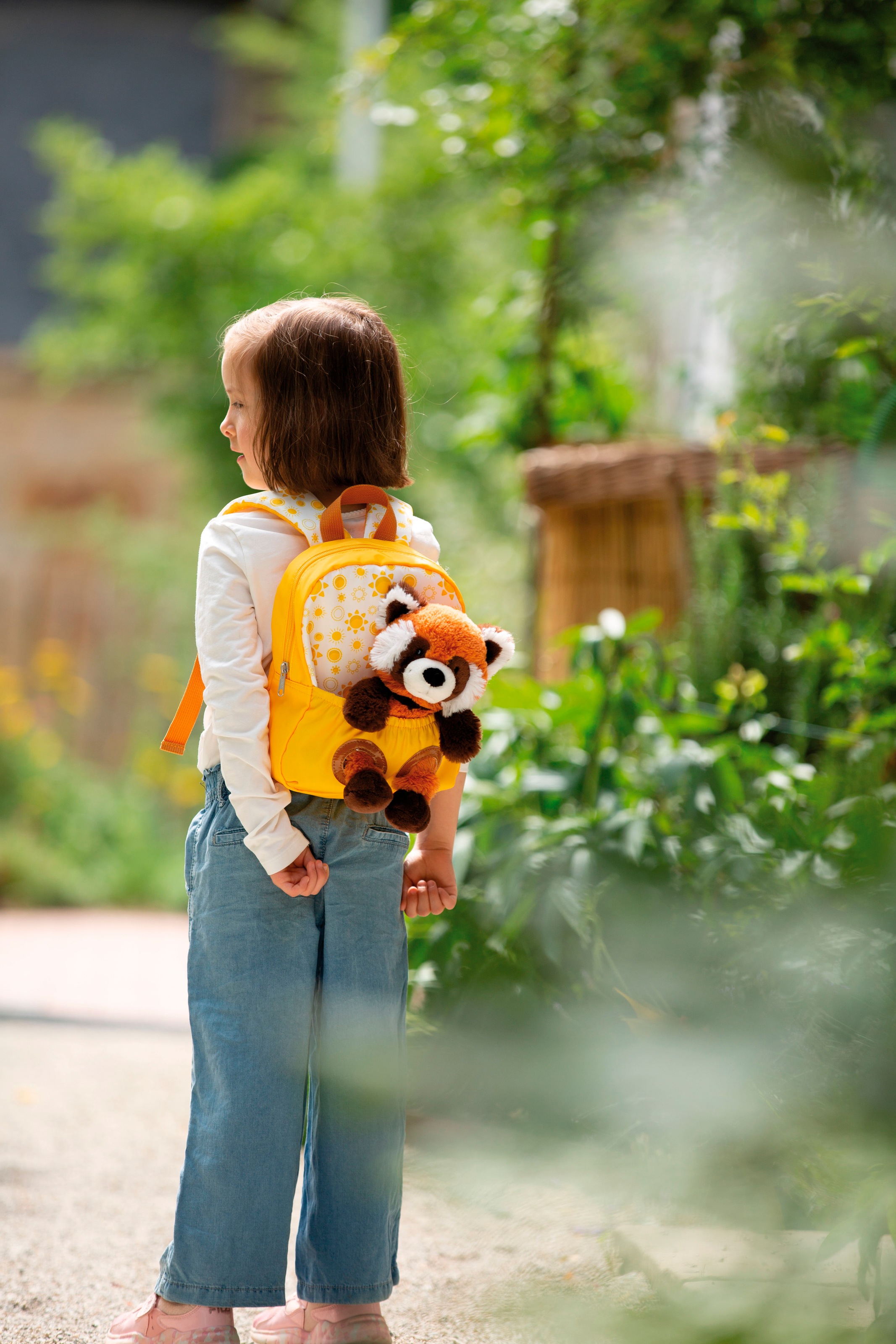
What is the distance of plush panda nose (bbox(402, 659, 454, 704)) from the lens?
1.13 m

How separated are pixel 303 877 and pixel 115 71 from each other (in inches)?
386

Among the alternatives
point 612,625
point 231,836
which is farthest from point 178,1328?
point 612,625

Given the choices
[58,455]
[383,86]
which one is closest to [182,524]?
[58,455]

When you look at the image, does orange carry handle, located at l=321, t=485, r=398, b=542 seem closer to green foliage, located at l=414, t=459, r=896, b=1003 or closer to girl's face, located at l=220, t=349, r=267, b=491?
girl's face, located at l=220, t=349, r=267, b=491

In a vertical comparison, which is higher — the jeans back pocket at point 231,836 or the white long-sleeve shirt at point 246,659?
the white long-sleeve shirt at point 246,659

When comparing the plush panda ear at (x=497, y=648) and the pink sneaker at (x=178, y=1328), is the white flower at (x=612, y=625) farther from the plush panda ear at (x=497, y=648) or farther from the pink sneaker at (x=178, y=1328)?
the pink sneaker at (x=178, y=1328)

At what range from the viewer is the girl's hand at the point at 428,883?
135 centimetres

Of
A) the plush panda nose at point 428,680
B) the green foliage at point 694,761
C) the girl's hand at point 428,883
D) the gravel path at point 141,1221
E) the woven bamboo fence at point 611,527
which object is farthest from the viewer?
the woven bamboo fence at point 611,527

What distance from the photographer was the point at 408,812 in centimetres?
120

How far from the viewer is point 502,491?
4500 millimetres

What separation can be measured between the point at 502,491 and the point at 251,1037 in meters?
3.49

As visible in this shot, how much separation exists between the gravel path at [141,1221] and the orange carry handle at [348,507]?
2.03ft

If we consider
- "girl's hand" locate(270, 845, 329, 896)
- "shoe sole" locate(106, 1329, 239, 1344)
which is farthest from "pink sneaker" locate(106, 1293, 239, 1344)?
"girl's hand" locate(270, 845, 329, 896)

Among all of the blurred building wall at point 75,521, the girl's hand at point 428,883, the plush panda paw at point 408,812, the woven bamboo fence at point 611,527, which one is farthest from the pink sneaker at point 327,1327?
the blurred building wall at point 75,521
